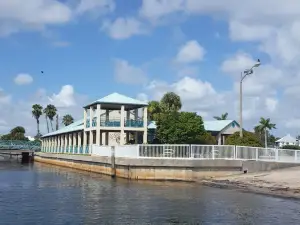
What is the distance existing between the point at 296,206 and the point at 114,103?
108 ft

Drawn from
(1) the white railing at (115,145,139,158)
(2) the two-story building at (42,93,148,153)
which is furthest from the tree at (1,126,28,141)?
(1) the white railing at (115,145,139,158)

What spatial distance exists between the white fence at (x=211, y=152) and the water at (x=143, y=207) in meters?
5.52

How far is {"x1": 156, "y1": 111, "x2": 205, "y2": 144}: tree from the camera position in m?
47.8

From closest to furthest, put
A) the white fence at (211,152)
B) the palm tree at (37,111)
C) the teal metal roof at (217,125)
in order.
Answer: the white fence at (211,152)
the teal metal roof at (217,125)
the palm tree at (37,111)

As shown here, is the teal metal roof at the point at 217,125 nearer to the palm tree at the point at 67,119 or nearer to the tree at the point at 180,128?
the tree at the point at 180,128

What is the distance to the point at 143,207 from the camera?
2017 centimetres

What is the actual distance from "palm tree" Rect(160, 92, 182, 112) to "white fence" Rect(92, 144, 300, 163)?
108 feet

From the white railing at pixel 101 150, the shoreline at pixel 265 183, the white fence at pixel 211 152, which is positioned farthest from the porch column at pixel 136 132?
the shoreline at pixel 265 183

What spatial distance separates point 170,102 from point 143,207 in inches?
1941

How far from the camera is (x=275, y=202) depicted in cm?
2175

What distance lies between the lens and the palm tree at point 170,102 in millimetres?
68688

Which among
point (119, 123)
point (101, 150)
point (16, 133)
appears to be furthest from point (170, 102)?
point (16, 133)

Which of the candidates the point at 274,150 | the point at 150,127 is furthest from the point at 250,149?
the point at 150,127

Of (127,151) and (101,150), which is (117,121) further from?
(127,151)
